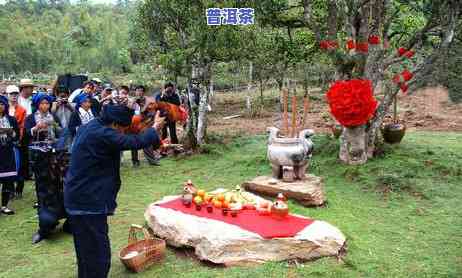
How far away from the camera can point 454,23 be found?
7.41m

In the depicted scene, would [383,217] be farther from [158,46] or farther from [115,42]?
[115,42]

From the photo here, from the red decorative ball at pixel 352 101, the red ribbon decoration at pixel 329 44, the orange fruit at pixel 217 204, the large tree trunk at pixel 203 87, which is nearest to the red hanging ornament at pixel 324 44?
the red ribbon decoration at pixel 329 44

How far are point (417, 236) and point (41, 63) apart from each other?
38.7 meters

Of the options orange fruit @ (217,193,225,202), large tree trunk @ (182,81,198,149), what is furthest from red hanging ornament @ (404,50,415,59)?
orange fruit @ (217,193,225,202)

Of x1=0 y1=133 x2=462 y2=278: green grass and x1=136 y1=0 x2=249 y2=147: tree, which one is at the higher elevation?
x1=136 y1=0 x2=249 y2=147: tree

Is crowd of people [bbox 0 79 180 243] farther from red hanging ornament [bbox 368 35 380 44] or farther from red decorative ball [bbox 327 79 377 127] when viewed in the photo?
red hanging ornament [bbox 368 35 380 44]

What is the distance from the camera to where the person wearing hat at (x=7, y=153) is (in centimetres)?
603

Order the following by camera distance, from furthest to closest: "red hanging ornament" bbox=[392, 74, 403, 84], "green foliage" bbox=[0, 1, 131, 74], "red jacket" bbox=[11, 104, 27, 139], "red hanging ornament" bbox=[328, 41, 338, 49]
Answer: "green foliage" bbox=[0, 1, 131, 74], "red hanging ornament" bbox=[328, 41, 338, 49], "red hanging ornament" bbox=[392, 74, 403, 84], "red jacket" bbox=[11, 104, 27, 139]

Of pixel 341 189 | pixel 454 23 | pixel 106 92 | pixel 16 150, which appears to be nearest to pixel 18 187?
pixel 16 150

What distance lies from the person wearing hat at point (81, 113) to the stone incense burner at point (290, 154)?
260 cm

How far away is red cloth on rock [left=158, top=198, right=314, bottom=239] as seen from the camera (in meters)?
4.43

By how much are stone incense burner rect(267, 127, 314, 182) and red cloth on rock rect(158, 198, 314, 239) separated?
1.56 m

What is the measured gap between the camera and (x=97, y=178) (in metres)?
3.63

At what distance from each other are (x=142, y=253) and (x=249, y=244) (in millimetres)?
961
